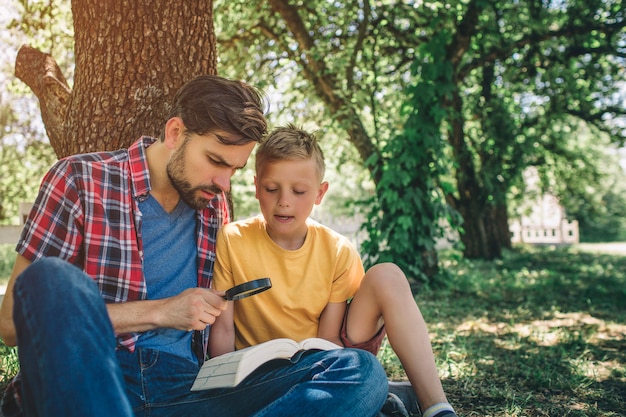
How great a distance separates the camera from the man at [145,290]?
1.24 meters

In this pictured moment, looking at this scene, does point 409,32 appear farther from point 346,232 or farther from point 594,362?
point 594,362

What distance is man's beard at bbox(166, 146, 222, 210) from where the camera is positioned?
2072 millimetres

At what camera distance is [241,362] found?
5.77ft

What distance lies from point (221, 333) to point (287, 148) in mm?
817

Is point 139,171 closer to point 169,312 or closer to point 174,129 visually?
point 174,129

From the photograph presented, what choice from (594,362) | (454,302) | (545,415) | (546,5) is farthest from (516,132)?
(545,415)

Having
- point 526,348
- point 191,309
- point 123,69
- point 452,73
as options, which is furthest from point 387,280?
point 452,73

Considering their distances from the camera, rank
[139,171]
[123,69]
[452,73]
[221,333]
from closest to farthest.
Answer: [139,171] < [221,333] < [123,69] < [452,73]

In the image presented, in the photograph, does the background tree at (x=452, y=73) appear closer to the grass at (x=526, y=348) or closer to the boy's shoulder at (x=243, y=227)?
the grass at (x=526, y=348)

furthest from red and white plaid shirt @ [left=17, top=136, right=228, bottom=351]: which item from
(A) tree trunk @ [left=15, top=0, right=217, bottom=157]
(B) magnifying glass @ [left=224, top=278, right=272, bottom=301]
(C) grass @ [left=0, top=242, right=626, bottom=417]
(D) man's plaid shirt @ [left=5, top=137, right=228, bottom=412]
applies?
(C) grass @ [left=0, top=242, right=626, bottom=417]

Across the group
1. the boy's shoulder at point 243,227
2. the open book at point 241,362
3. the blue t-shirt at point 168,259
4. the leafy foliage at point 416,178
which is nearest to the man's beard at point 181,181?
the blue t-shirt at point 168,259

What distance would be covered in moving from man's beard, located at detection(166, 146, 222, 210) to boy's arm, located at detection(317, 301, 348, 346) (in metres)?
0.70

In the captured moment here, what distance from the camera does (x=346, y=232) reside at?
9.95m

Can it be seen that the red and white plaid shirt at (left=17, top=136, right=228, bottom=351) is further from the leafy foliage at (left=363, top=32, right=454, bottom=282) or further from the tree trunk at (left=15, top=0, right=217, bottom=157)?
the leafy foliage at (left=363, top=32, right=454, bottom=282)
